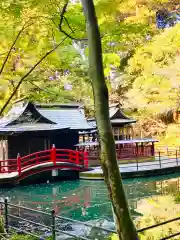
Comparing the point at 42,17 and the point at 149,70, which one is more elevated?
the point at 149,70

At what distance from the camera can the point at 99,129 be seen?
13.8ft

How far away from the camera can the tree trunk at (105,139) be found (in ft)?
13.5

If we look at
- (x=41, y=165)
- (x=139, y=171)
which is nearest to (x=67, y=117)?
(x=41, y=165)

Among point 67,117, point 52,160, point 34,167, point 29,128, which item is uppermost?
point 67,117

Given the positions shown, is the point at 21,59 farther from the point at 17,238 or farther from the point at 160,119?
the point at 160,119

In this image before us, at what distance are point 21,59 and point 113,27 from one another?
3462 mm

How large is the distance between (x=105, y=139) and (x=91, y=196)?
1232cm

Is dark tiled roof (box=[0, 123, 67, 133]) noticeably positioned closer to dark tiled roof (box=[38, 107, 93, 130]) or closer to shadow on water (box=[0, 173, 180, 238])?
dark tiled roof (box=[38, 107, 93, 130])

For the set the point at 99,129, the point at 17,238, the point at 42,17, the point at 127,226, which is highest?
the point at 42,17

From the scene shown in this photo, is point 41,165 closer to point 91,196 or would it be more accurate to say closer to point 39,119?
point 39,119

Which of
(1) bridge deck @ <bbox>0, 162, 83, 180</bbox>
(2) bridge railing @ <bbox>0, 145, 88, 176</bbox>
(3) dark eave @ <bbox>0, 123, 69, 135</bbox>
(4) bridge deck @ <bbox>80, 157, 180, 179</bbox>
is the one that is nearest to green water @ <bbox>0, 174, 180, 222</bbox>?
(4) bridge deck @ <bbox>80, 157, 180, 179</bbox>

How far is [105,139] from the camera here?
4.15 m

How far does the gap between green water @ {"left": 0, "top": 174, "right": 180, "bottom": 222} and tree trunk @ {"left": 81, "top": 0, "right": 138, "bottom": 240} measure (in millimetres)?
7435

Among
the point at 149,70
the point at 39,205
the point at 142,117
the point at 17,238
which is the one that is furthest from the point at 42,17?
the point at 142,117
